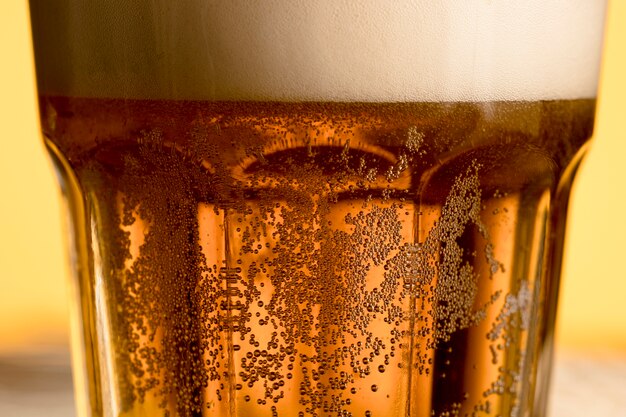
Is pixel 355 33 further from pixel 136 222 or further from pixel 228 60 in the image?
pixel 136 222

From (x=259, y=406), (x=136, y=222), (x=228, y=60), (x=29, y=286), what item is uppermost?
(x=228, y=60)

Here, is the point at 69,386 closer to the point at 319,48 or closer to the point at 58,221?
the point at 58,221

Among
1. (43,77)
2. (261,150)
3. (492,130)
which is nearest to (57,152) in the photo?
(43,77)

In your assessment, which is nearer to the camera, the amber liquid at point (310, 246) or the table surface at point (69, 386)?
the amber liquid at point (310, 246)

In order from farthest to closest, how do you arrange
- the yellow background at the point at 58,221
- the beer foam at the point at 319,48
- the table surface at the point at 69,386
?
the yellow background at the point at 58,221
the table surface at the point at 69,386
the beer foam at the point at 319,48

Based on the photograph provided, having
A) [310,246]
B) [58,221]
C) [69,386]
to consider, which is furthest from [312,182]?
[58,221]

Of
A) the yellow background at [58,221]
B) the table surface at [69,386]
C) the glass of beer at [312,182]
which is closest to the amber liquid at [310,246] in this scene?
the glass of beer at [312,182]

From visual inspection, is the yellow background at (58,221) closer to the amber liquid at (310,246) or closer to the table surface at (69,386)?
the table surface at (69,386)
